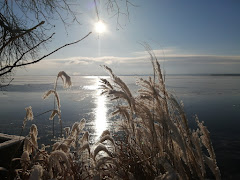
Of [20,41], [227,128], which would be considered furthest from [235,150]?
[20,41]

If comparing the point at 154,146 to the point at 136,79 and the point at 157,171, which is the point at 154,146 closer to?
the point at 157,171

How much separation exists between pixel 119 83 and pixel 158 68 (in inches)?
11.9

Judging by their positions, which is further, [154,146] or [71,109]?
[71,109]

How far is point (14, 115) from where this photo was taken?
34.7 ft

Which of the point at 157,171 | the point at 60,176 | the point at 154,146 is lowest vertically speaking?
the point at 60,176

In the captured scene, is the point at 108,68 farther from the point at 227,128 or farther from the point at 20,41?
the point at 227,128

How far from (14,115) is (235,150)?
373 inches

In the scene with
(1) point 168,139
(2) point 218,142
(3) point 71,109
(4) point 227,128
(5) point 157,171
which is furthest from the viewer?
(3) point 71,109

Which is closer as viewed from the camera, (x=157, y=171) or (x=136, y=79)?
(x=157, y=171)

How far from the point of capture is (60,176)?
1722mm

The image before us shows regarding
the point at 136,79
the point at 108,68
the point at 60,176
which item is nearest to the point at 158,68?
the point at 136,79

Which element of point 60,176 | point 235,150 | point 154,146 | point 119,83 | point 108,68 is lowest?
point 235,150

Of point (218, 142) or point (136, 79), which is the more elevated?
point (136, 79)

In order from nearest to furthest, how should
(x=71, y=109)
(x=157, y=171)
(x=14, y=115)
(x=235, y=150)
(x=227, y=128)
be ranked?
(x=157, y=171) < (x=235, y=150) < (x=227, y=128) < (x=14, y=115) < (x=71, y=109)
